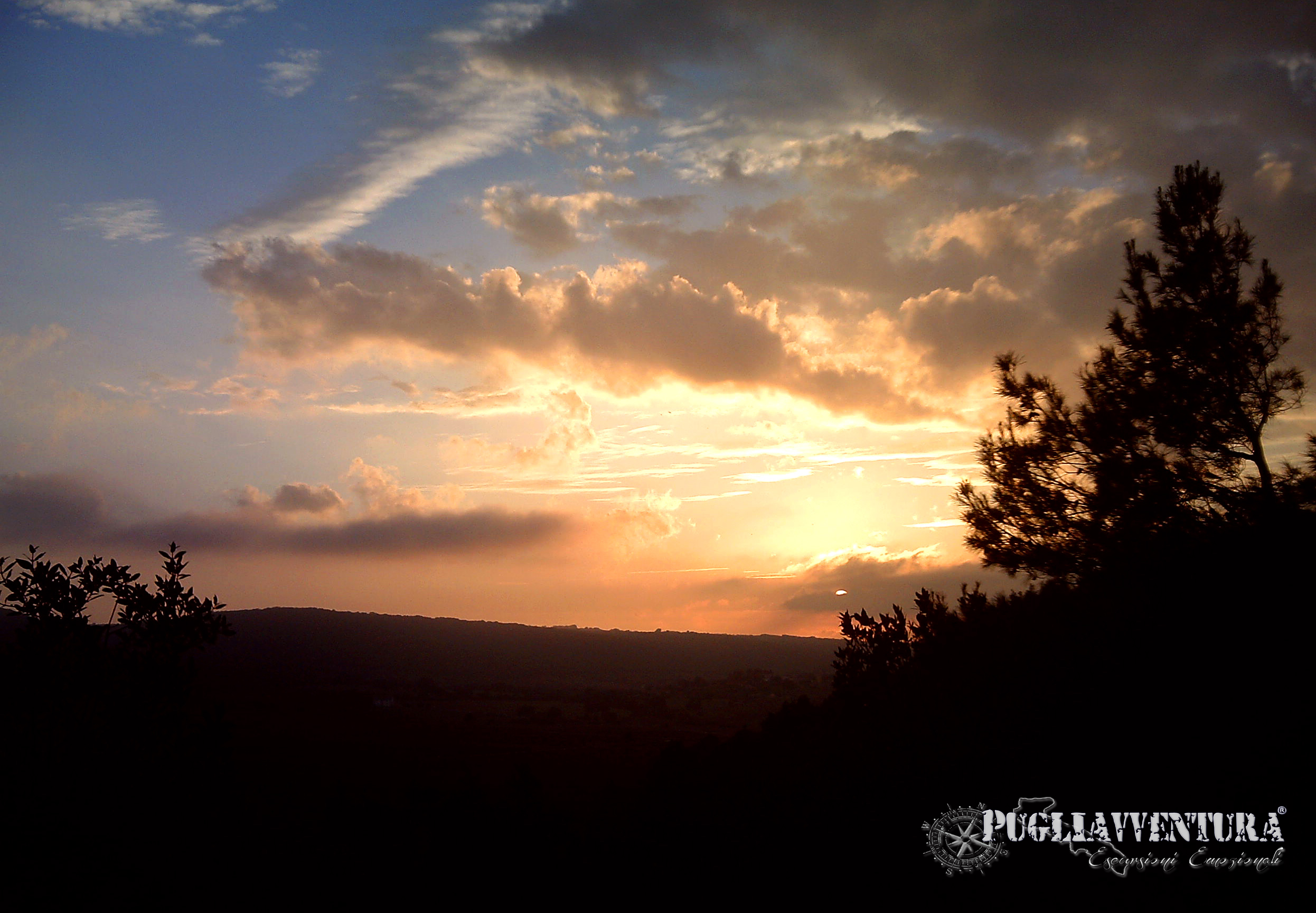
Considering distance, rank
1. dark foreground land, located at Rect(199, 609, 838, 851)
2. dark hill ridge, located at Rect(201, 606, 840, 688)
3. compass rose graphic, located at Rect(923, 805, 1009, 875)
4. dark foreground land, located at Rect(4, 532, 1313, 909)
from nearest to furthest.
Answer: compass rose graphic, located at Rect(923, 805, 1009, 875) < dark foreground land, located at Rect(4, 532, 1313, 909) < dark foreground land, located at Rect(199, 609, 838, 851) < dark hill ridge, located at Rect(201, 606, 840, 688)

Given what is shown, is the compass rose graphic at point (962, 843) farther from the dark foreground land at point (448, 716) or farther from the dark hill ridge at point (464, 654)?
the dark hill ridge at point (464, 654)

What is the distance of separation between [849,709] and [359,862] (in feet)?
28.1

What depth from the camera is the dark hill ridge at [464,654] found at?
80.1 m

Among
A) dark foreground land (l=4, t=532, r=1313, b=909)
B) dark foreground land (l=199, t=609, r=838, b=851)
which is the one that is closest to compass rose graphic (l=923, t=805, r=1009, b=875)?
dark foreground land (l=4, t=532, r=1313, b=909)

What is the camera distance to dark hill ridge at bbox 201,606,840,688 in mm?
80062

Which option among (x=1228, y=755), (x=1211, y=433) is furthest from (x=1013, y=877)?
(x=1211, y=433)

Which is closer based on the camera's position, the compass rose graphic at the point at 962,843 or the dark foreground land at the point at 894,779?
the compass rose graphic at the point at 962,843

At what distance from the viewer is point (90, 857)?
696 cm

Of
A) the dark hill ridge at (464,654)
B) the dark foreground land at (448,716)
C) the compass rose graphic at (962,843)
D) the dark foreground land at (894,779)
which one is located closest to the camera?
the compass rose graphic at (962,843)

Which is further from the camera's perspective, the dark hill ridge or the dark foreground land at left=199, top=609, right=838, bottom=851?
the dark hill ridge

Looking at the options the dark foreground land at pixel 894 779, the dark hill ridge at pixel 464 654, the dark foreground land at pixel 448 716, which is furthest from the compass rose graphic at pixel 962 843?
the dark hill ridge at pixel 464 654

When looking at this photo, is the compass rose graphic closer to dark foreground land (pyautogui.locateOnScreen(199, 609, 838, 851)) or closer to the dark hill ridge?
dark foreground land (pyautogui.locateOnScreen(199, 609, 838, 851))

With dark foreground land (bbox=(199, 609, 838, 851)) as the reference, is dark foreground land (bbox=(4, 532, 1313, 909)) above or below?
above

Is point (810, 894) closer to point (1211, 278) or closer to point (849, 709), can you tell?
point (849, 709)
